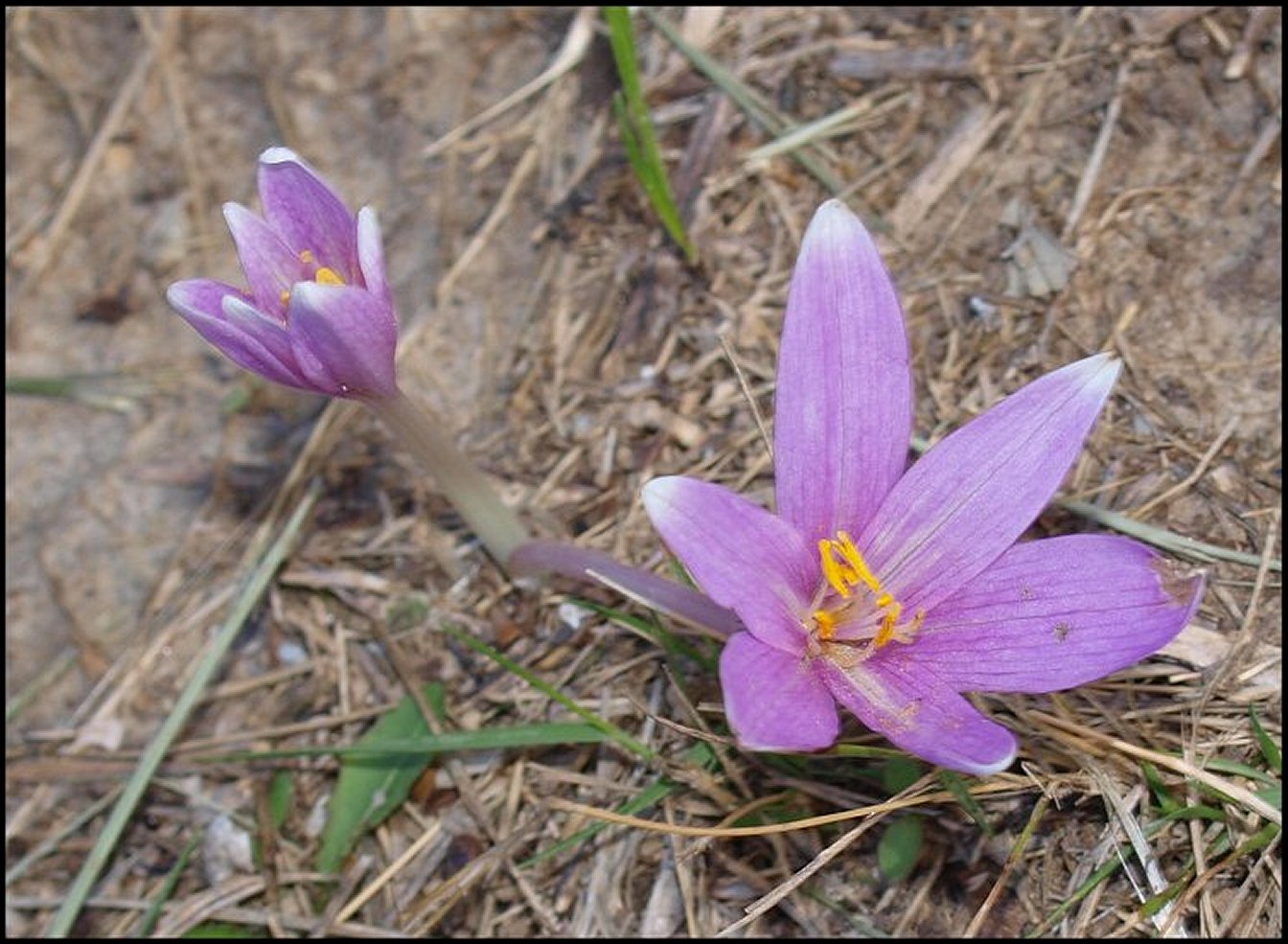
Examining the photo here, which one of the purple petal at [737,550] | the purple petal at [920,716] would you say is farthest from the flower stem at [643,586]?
the purple petal at [920,716]

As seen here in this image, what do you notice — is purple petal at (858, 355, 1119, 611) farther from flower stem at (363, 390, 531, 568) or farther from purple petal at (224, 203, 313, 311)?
purple petal at (224, 203, 313, 311)

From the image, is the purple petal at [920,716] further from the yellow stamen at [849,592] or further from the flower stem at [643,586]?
the flower stem at [643,586]

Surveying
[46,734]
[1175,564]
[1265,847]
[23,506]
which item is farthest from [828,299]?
[23,506]

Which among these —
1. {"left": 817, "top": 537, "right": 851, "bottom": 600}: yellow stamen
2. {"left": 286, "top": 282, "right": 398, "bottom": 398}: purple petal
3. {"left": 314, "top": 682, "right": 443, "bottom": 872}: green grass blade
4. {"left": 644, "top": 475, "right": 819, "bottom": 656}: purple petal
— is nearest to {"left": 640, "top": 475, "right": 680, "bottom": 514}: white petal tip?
{"left": 644, "top": 475, "right": 819, "bottom": 656}: purple petal

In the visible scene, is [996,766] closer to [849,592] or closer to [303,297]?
[849,592]

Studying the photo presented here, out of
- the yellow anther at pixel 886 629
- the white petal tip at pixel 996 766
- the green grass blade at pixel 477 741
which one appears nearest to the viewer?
the white petal tip at pixel 996 766

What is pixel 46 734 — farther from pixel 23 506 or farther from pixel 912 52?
pixel 912 52
